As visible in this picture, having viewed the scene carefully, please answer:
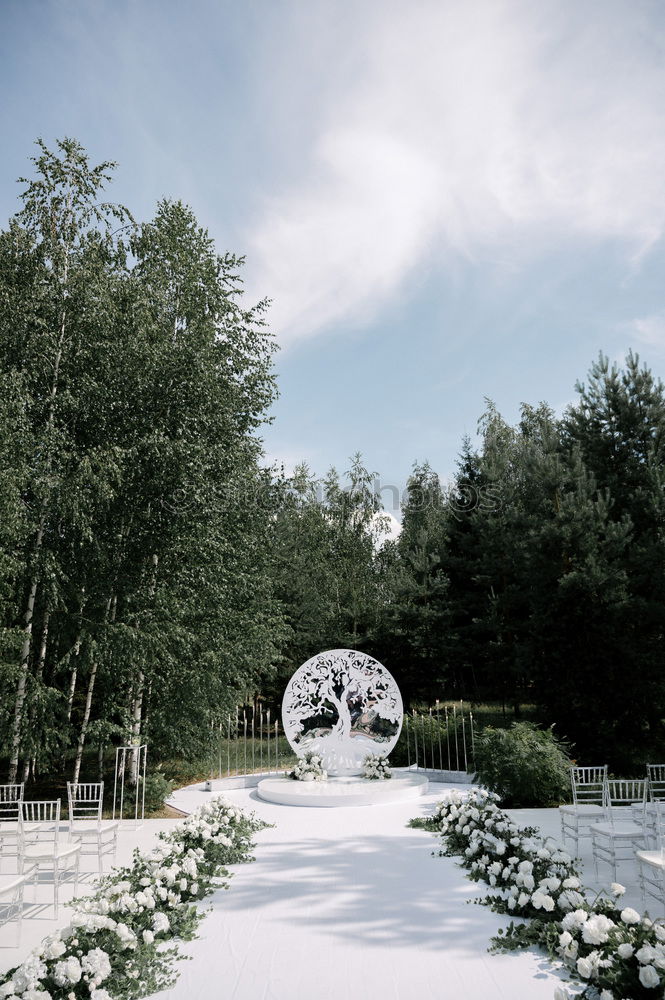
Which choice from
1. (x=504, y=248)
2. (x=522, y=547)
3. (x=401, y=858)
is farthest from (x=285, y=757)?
(x=504, y=248)

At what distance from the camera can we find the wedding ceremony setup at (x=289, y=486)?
16.4ft

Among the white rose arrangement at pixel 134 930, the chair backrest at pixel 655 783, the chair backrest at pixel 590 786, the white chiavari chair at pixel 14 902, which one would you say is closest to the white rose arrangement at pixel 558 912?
the chair backrest at pixel 590 786

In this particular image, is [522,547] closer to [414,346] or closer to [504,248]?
[414,346]

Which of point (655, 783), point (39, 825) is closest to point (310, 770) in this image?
point (655, 783)

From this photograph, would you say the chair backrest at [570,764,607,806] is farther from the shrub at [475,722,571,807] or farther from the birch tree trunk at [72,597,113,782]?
the birch tree trunk at [72,597,113,782]

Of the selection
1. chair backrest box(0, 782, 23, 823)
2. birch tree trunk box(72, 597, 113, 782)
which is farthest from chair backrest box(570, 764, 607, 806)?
birch tree trunk box(72, 597, 113, 782)

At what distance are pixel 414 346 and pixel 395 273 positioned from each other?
2.87 meters

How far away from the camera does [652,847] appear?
6.33 m

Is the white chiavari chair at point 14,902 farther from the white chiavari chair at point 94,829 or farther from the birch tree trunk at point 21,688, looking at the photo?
the birch tree trunk at point 21,688

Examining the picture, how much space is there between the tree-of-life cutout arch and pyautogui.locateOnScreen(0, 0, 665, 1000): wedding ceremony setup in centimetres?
7

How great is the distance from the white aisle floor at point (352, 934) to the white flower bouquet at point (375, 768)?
12.2 ft

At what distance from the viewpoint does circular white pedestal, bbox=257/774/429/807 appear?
10102 millimetres

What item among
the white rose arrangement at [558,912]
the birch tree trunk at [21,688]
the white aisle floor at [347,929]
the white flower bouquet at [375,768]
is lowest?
the white flower bouquet at [375,768]

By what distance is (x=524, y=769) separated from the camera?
9570 mm
